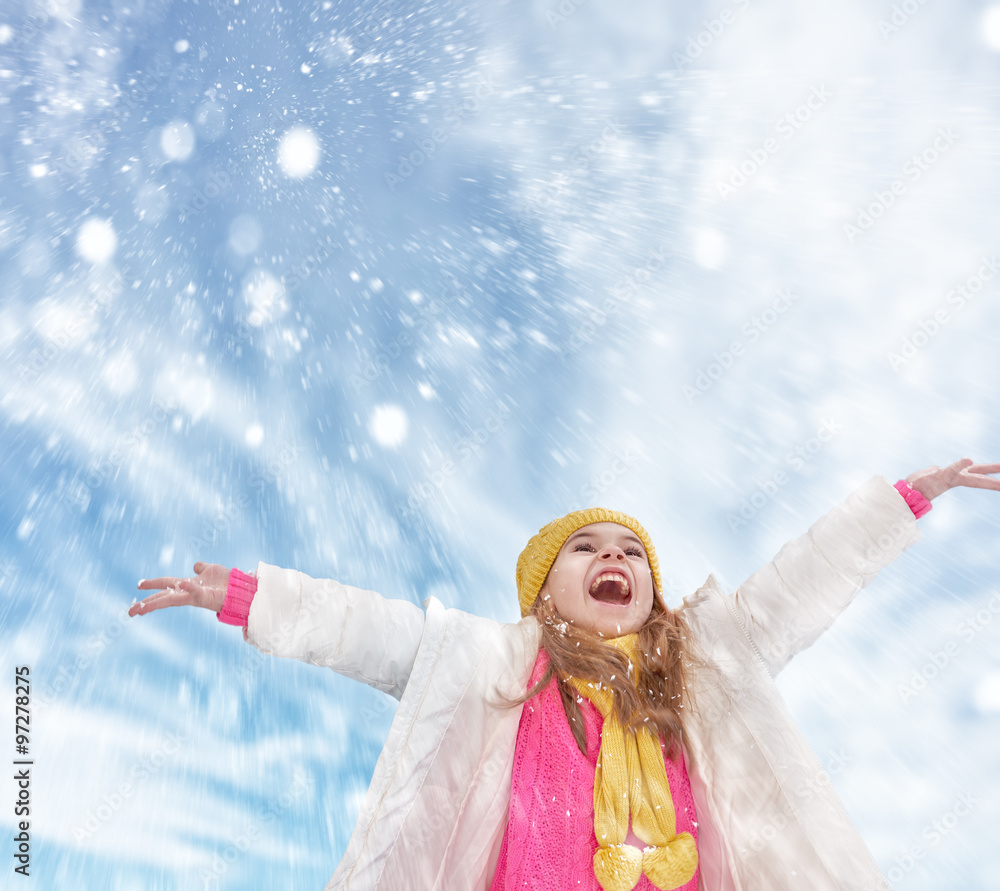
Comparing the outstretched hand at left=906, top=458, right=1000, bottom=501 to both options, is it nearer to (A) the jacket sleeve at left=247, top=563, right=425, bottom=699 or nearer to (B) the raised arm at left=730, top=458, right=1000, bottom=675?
(B) the raised arm at left=730, top=458, right=1000, bottom=675

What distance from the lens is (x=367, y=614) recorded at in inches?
99.7

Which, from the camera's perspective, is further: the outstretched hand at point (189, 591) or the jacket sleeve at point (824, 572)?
the jacket sleeve at point (824, 572)

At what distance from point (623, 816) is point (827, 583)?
1.15 metres

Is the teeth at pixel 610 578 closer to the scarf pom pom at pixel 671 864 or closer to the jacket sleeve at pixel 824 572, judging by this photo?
the jacket sleeve at pixel 824 572

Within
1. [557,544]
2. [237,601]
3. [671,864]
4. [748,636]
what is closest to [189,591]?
[237,601]

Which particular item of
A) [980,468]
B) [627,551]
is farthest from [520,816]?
[980,468]

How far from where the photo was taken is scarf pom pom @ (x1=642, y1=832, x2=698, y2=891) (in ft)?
7.07

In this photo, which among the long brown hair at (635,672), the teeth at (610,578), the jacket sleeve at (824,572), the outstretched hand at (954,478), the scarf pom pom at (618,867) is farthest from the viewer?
the teeth at (610,578)

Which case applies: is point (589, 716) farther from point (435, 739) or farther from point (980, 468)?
point (980, 468)

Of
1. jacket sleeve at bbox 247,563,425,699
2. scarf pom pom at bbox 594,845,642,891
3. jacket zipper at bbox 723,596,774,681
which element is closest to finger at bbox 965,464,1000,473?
jacket zipper at bbox 723,596,774,681

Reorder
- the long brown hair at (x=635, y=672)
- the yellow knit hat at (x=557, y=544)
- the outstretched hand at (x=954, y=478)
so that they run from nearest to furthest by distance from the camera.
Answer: the long brown hair at (x=635, y=672) < the outstretched hand at (x=954, y=478) < the yellow knit hat at (x=557, y=544)

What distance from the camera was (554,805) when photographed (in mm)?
2281

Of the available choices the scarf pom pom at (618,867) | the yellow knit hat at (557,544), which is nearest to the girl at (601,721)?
the scarf pom pom at (618,867)

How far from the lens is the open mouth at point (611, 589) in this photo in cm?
292
